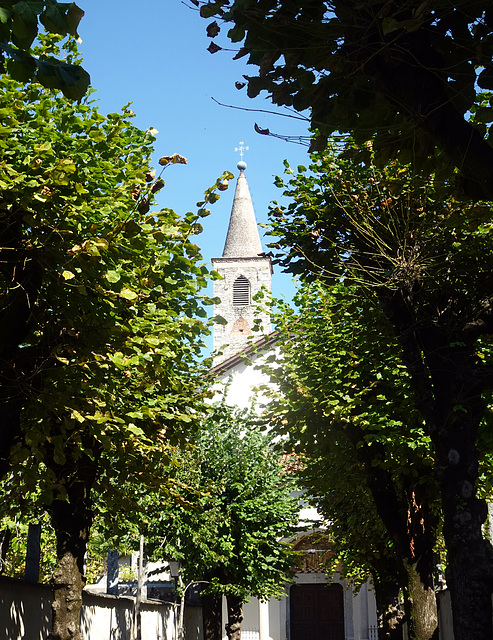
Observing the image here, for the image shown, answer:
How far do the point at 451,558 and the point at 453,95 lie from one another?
478 centimetres

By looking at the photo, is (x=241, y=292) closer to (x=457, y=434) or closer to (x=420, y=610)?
(x=420, y=610)

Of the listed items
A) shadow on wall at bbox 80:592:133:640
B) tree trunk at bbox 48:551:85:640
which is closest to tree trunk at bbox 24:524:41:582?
tree trunk at bbox 48:551:85:640

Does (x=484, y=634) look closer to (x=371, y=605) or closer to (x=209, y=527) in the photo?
(x=209, y=527)

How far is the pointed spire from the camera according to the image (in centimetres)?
5438

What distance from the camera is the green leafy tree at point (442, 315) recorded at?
7.60 meters

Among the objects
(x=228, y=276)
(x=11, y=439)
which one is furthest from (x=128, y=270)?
(x=228, y=276)

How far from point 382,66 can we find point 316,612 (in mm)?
36646

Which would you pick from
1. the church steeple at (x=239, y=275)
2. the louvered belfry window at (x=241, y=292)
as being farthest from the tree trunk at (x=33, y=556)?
the louvered belfry window at (x=241, y=292)

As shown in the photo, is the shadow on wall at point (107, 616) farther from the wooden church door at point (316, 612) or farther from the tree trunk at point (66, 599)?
the wooden church door at point (316, 612)

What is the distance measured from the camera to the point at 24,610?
11898 millimetres

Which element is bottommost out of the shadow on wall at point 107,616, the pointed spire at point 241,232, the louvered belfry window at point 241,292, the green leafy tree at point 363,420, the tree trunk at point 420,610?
the shadow on wall at point 107,616

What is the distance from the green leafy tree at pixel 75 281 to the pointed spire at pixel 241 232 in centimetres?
4493

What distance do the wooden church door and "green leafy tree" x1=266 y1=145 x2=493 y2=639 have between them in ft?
102

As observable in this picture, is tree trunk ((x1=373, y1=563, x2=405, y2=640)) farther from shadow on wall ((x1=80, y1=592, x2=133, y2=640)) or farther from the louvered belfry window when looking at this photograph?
the louvered belfry window
